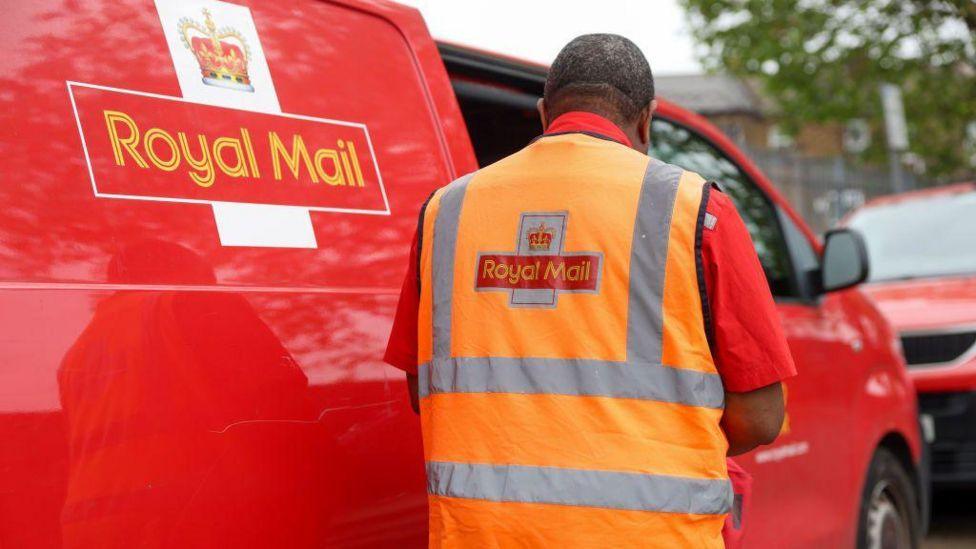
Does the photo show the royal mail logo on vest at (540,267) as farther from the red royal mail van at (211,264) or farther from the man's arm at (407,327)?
the red royal mail van at (211,264)

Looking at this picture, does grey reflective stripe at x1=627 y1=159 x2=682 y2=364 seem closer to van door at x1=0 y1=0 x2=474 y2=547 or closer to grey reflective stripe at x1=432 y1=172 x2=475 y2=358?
Answer: grey reflective stripe at x1=432 y1=172 x2=475 y2=358

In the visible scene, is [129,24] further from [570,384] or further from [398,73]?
[570,384]

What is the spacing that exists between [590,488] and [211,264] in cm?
77

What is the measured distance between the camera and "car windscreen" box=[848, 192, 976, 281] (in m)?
8.09

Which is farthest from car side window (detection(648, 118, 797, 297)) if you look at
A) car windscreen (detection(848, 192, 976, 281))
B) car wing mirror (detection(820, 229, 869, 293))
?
car windscreen (detection(848, 192, 976, 281))

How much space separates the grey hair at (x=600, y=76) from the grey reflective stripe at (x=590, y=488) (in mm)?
679

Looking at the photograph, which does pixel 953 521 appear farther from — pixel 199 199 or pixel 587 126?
pixel 199 199

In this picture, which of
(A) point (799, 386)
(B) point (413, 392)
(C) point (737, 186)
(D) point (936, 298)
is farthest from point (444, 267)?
(D) point (936, 298)

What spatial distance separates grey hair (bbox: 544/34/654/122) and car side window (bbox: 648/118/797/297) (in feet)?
5.35

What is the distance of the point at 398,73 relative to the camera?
2.88 m

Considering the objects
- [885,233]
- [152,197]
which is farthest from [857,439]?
[885,233]

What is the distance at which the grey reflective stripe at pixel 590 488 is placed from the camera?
2027mm

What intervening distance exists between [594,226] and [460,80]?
5.55 ft

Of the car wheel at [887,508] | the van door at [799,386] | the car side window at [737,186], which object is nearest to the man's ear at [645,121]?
the van door at [799,386]
